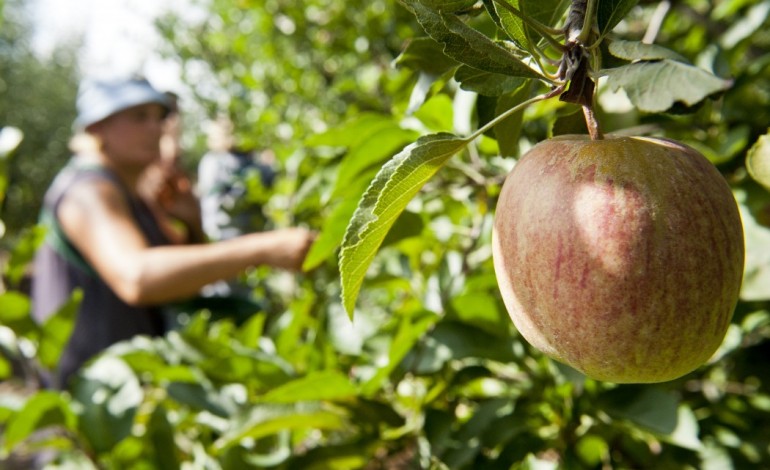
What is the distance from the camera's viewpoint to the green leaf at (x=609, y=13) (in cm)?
36

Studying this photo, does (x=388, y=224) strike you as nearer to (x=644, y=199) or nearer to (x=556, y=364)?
(x=644, y=199)

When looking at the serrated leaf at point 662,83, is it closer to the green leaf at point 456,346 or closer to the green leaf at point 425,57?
the green leaf at point 425,57


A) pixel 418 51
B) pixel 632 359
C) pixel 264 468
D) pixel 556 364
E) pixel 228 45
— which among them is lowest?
pixel 228 45

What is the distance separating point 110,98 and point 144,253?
721 millimetres

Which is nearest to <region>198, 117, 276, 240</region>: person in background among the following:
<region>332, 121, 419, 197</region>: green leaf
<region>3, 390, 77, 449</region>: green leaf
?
<region>3, 390, 77, 449</region>: green leaf

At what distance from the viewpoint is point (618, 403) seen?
2.18 feet

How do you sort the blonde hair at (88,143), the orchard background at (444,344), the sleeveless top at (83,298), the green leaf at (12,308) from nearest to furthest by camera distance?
1. the orchard background at (444,344)
2. the green leaf at (12,308)
3. the sleeveless top at (83,298)
4. the blonde hair at (88,143)

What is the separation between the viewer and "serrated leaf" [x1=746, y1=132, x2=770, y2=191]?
42 cm

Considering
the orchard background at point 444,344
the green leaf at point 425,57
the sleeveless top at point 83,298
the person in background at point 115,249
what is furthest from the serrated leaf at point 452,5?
the sleeveless top at point 83,298

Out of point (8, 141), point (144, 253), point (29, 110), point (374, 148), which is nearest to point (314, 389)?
point (374, 148)

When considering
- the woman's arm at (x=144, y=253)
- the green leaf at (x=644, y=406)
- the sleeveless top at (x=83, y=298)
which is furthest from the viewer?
the sleeveless top at (x=83, y=298)

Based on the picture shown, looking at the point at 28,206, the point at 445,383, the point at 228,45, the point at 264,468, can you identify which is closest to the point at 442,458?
the point at 445,383

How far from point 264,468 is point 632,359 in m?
0.57

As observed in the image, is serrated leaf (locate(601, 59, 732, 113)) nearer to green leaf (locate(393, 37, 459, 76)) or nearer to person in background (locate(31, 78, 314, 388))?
green leaf (locate(393, 37, 459, 76))
